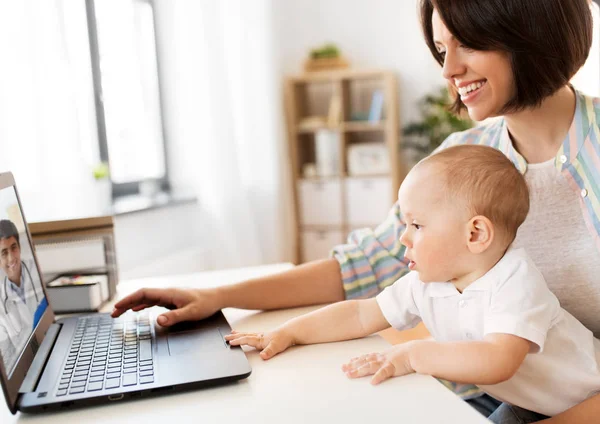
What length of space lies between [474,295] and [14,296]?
712mm

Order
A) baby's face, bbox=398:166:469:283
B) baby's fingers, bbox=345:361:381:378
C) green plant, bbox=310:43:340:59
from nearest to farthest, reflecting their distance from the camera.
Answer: baby's fingers, bbox=345:361:381:378, baby's face, bbox=398:166:469:283, green plant, bbox=310:43:340:59

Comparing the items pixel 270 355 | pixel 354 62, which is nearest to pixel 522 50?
pixel 270 355

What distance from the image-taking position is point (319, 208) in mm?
4449

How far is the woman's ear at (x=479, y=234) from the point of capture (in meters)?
0.93

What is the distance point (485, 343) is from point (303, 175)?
378cm

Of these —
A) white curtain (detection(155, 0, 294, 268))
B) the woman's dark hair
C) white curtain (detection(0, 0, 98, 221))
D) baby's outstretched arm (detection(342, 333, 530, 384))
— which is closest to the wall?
white curtain (detection(155, 0, 294, 268))

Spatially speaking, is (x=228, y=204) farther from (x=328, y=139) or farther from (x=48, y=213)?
(x=48, y=213)

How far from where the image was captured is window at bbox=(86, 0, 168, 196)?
10.6 feet

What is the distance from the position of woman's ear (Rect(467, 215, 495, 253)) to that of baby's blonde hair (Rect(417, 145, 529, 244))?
0.5 inches

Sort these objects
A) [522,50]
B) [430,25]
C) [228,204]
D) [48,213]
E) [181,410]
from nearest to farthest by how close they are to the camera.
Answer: [181,410]
[522,50]
[430,25]
[48,213]
[228,204]

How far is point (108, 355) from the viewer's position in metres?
0.96

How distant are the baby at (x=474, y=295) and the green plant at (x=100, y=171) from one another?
83.6 inches

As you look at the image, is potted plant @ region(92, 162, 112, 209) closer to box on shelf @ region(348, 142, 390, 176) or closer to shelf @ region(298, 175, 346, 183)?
shelf @ region(298, 175, 346, 183)

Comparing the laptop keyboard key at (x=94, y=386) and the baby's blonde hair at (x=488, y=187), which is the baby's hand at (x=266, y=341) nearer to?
the laptop keyboard key at (x=94, y=386)
